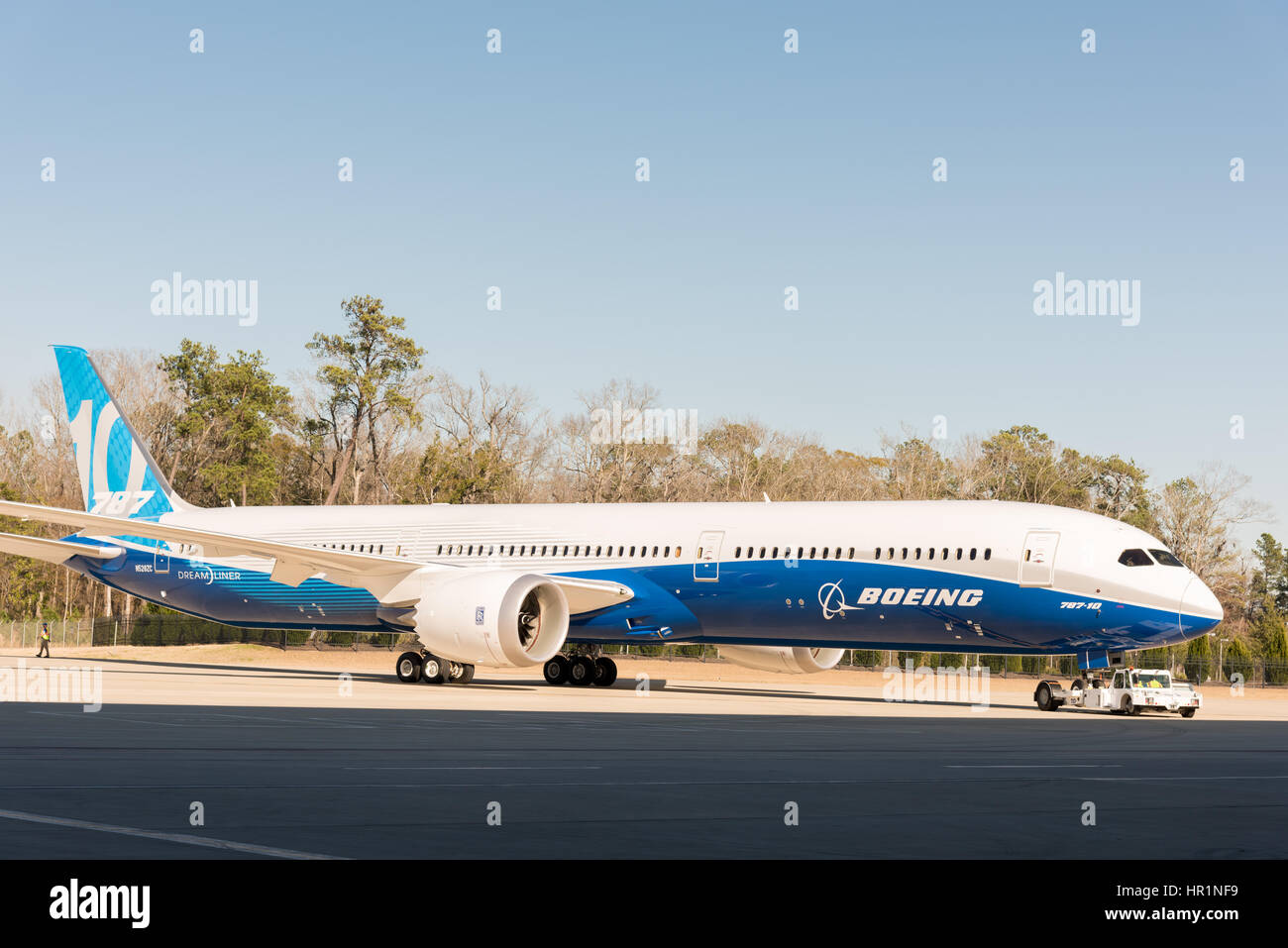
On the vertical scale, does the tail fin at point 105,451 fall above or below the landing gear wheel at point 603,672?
above

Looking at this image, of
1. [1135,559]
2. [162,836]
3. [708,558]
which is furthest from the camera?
[708,558]

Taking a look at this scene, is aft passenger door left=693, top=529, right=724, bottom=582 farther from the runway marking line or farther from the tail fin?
the runway marking line

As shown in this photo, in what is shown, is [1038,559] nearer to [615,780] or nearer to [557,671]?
[557,671]

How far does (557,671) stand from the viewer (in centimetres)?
3338

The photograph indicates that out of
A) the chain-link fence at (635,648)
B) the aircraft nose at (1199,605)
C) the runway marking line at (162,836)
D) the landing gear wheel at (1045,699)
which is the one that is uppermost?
the aircraft nose at (1199,605)

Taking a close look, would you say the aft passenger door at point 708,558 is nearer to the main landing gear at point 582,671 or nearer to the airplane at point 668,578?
the airplane at point 668,578

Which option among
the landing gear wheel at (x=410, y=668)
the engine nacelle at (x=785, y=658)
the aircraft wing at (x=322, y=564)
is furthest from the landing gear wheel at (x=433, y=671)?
the engine nacelle at (x=785, y=658)

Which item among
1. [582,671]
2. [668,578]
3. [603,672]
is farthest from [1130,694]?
[582,671]

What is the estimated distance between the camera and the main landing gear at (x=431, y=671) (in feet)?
103

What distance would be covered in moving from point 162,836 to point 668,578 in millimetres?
21270

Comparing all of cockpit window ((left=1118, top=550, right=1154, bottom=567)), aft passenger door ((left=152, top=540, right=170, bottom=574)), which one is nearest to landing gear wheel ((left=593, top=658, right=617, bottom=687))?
aft passenger door ((left=152, top=540, right=170, bottom=574))

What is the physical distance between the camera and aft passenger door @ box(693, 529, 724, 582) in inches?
1151

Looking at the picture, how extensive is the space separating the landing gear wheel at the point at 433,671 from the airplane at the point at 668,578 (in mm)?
49

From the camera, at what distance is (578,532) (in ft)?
105
